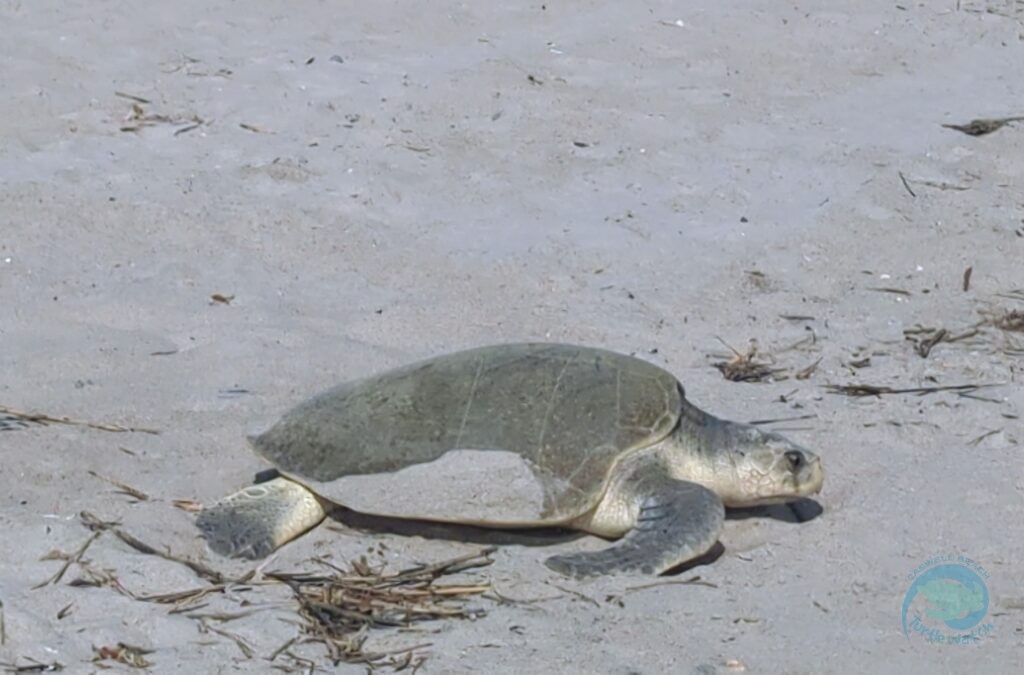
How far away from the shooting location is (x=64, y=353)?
4949mm

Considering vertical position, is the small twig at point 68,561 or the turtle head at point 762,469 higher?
the small twig at point 68,561

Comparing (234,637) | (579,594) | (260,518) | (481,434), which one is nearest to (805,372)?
(481,434)

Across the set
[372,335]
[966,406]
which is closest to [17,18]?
[372,335]

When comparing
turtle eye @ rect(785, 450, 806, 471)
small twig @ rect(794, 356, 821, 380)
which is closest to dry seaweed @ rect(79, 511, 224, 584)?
turtle eye @ rect(785, 450, 806, 471)

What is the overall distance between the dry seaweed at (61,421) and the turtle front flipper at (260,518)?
0.52m

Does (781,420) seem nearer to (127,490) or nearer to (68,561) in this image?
(127,490)

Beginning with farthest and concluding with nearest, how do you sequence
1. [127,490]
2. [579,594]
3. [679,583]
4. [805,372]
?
[805,372] < [127,490] < [679,583] < [579,594]

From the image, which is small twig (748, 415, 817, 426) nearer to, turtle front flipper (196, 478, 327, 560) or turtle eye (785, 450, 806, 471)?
turtle eye (785, 450, 806, 471)

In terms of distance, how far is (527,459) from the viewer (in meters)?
4.05

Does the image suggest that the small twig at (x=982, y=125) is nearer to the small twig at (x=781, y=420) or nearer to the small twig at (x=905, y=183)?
the small twig at (x=905, y=183)

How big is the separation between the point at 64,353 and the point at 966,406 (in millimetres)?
2556
